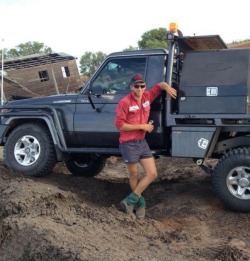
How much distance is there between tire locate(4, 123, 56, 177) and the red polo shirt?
5.62 ft

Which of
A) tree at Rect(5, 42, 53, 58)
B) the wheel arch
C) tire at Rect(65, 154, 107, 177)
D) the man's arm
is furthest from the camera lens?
tree at Rect(5, 42, 53, 58)

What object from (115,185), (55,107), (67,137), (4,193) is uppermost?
(55,107)

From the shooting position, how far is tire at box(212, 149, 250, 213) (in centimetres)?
598

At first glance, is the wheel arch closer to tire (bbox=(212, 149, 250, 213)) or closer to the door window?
the door window

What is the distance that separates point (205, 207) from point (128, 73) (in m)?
2.15

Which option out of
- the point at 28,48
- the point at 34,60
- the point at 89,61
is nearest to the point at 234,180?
the point at 34,60

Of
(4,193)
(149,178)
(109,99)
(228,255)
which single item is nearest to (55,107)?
(109,99)

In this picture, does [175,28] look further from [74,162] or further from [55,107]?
[74,162]

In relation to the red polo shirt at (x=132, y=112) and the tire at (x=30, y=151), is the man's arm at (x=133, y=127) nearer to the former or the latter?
the red polo shirt at (x=132, y=112)

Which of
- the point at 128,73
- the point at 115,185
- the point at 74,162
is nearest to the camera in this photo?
the point at 128,73

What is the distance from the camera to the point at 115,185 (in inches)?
317

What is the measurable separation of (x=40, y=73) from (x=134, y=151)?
91.9 ft

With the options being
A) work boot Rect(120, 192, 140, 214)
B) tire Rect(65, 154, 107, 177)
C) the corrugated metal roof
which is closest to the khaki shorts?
work boot Rect(120, 192, 140, 214)

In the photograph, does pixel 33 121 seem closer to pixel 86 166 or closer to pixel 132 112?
pixel 86 166
